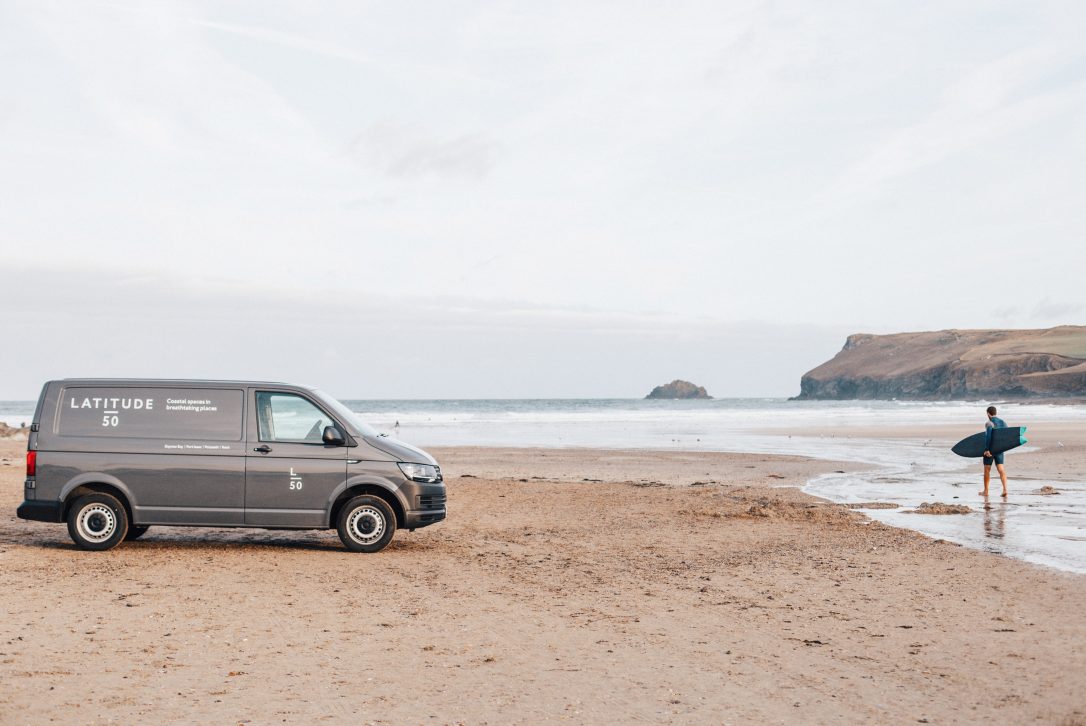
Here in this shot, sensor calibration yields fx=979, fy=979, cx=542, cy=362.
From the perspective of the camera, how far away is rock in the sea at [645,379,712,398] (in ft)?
580

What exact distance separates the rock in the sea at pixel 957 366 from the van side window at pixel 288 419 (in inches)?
4782

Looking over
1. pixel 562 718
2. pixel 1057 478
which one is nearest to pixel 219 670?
pixel 562 718

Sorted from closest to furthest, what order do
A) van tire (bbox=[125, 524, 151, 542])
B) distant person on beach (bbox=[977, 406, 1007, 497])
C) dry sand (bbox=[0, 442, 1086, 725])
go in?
dry sand (bbox=[0, 442, 1086, 725]), van tire (bbox=[125, 524, 151, 542]), distant person on beach (bbox=[977, 406, 1007, 497])

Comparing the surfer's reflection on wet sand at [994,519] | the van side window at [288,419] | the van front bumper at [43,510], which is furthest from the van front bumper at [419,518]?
the surfer's reflection on wet sand at [994,519]

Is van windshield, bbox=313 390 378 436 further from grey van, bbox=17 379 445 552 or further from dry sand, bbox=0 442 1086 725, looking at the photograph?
dry sand, bbox=0 442 1086 725

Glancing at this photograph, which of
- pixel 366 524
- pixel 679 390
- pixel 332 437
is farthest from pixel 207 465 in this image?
pixel 679 390

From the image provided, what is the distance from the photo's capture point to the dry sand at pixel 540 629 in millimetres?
5770

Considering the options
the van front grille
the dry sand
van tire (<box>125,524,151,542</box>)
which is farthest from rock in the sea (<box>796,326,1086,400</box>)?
van tire (<box>125,524,151,542</box>)

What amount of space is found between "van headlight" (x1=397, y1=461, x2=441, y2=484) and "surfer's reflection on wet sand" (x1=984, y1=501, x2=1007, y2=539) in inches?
284

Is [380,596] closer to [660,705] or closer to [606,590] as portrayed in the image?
[606,590]

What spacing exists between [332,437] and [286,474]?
0.67 m

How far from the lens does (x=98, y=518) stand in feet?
37.8

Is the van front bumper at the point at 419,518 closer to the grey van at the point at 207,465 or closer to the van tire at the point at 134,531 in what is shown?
the grey van at the point at 207,465

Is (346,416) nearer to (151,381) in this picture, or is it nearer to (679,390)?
(151,381)
